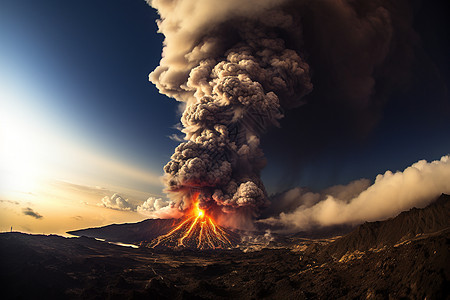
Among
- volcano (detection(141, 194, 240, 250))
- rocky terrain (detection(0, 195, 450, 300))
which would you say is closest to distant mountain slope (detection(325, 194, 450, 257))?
rocky terrain (detection(0, 195, 450, 300))

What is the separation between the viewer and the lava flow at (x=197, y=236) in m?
127

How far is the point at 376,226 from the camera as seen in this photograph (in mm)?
84625

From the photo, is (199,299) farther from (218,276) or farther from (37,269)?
(37,269)

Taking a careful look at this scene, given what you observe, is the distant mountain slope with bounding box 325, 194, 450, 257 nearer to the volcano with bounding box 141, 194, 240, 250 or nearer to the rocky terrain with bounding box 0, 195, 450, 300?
the rocky terrain with bounding box 0, 195, 450, 300

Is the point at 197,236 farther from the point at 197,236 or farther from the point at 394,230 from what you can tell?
the point at 394,230

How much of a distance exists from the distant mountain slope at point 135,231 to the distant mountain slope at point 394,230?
104m

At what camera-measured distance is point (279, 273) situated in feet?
211

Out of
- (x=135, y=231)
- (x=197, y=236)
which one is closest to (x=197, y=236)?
(x=197, y=236)

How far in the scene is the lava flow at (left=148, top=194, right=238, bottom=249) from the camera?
415ft

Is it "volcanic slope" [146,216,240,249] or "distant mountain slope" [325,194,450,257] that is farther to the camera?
"volcanic slope" [146,216,240,249]

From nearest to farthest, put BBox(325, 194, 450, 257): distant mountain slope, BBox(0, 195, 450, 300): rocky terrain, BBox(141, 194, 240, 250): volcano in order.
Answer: BBox(0, 195, 450, 300): rocky terrain, BBox(325, 194, 450, 257): distant mountain slope, BBox(141, 194, 240, 250): volcano

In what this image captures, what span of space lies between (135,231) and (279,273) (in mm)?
122485

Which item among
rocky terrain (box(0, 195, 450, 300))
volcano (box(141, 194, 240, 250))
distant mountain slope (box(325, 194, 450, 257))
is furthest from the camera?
volcano (box(141, 194, 240, 250))

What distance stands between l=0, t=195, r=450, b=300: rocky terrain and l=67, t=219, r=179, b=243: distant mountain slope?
47.6 meters
